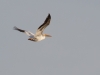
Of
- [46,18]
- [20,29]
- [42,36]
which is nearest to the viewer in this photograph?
[46,18]

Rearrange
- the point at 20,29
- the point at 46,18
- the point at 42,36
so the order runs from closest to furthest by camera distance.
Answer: the point at 46,18 < the point at 42,36 < the point at 20,29

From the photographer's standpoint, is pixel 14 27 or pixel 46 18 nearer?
pixel 46 18

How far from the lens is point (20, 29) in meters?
52.5

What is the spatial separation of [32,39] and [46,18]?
3.62 metres

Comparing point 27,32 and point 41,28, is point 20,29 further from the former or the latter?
point 41,28

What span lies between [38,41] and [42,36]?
105 cm

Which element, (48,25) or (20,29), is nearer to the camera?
(48,25)

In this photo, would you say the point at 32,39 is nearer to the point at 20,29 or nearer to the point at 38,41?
the point at 38,41

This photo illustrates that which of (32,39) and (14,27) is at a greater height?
(14,27)

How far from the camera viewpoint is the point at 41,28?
4688cm

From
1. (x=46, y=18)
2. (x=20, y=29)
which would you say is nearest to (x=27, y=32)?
(x=20, y=29)

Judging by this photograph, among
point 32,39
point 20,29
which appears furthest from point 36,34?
point 20,29

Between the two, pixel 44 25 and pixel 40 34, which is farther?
pixel 40 34

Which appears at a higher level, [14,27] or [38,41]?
[14,27]
